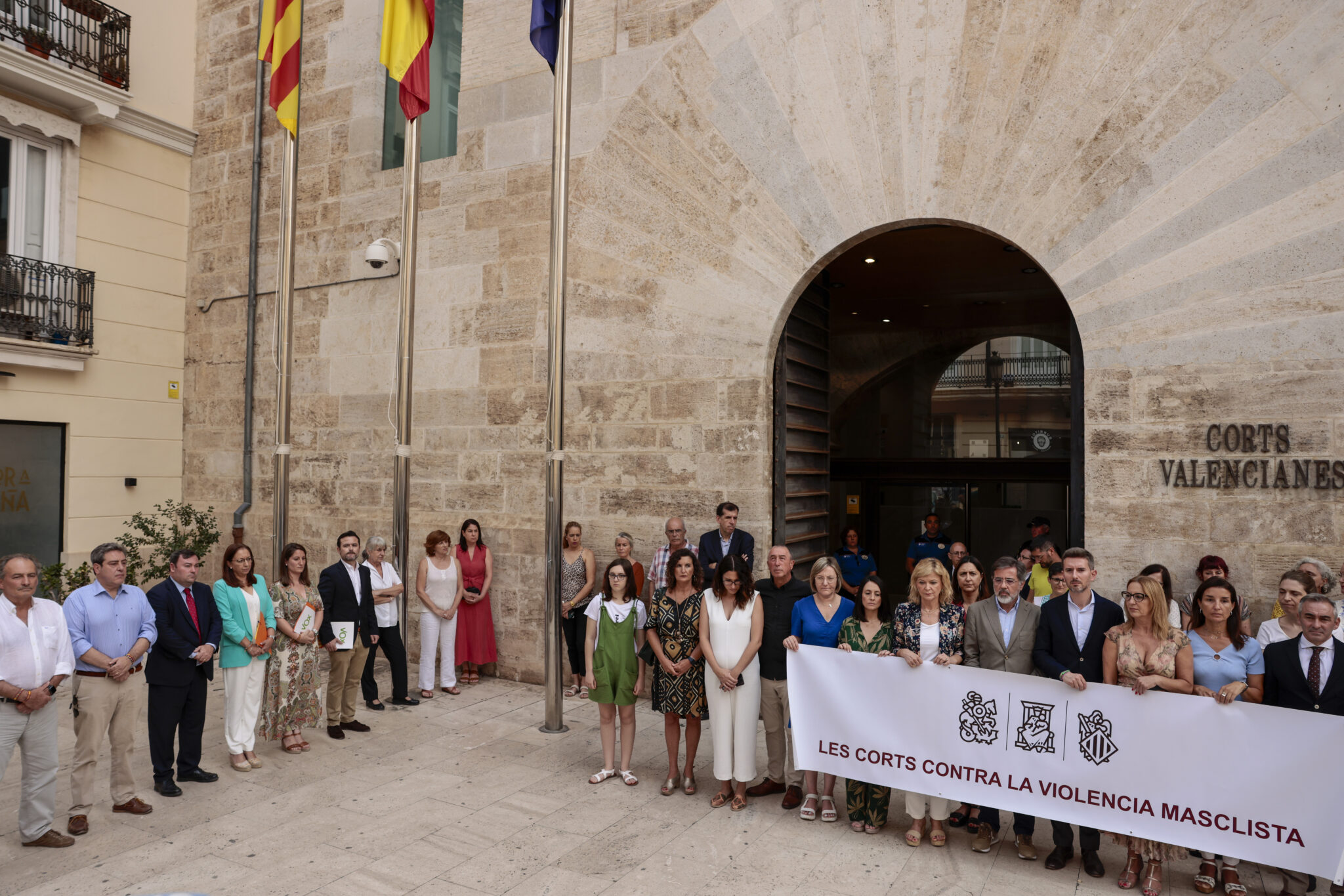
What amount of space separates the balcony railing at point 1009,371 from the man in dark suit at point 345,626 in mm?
9162

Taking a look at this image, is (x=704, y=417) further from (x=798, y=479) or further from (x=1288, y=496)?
(x=1288, y=496)

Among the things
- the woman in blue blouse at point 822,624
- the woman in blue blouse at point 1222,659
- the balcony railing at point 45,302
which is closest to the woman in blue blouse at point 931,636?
the woman in blue blouse at point 822,624

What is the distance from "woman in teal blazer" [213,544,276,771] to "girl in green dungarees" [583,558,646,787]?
7.92 ft

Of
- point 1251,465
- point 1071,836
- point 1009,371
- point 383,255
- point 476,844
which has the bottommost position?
point 476,844

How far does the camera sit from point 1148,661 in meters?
4.54

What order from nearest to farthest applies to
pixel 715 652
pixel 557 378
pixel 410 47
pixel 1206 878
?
pixel 1206 878 → pixel 715 652 → pixel 557 378 → pixel 410 47

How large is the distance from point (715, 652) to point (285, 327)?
18.3ft

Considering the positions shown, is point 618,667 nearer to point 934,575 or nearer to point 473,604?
point 934,575

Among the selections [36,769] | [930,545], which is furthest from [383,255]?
[930,545]

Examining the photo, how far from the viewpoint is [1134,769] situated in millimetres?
4488

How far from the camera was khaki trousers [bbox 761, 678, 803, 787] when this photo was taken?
18.1 feet

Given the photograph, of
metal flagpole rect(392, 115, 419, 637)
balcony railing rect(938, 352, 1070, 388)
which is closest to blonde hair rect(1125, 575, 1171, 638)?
metal flagpole rect(392, 115, 419, 637)

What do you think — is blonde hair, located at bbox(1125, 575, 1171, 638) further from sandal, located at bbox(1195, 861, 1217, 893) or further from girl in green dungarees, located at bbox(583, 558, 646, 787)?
girl in green dungarees, located at bbox(583, 558, 646, 787)

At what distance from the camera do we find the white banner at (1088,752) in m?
4.17
